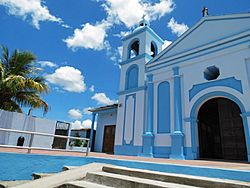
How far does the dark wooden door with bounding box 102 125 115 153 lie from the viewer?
13.7 m

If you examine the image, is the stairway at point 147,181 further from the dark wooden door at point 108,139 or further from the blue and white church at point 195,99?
the dark wooden door at point 108,139

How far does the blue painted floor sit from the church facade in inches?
161

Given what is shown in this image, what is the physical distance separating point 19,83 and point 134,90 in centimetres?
660

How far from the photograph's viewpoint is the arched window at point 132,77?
39.8 feet

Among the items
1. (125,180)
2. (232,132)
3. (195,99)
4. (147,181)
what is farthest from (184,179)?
(232,132)

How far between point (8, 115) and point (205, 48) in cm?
1091

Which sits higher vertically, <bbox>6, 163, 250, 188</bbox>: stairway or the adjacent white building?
the adjacent white building

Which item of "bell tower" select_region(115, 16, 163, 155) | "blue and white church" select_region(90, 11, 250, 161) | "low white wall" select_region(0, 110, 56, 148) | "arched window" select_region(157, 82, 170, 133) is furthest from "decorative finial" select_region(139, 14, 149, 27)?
"low white wall" select_region(0, 110, 56, 148)

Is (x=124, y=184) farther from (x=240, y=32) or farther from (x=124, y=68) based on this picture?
(x=124, y=68)

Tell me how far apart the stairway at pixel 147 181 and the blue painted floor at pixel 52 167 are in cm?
Answer: 90

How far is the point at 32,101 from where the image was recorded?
1136 cm

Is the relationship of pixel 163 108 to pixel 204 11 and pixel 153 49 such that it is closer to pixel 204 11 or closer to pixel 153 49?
pixel 153 49

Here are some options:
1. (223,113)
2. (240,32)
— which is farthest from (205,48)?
(223,113)

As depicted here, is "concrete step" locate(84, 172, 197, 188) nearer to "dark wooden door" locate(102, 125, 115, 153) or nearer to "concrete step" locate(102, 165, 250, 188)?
"concrete step" locate(102, 165, 250, 188)
